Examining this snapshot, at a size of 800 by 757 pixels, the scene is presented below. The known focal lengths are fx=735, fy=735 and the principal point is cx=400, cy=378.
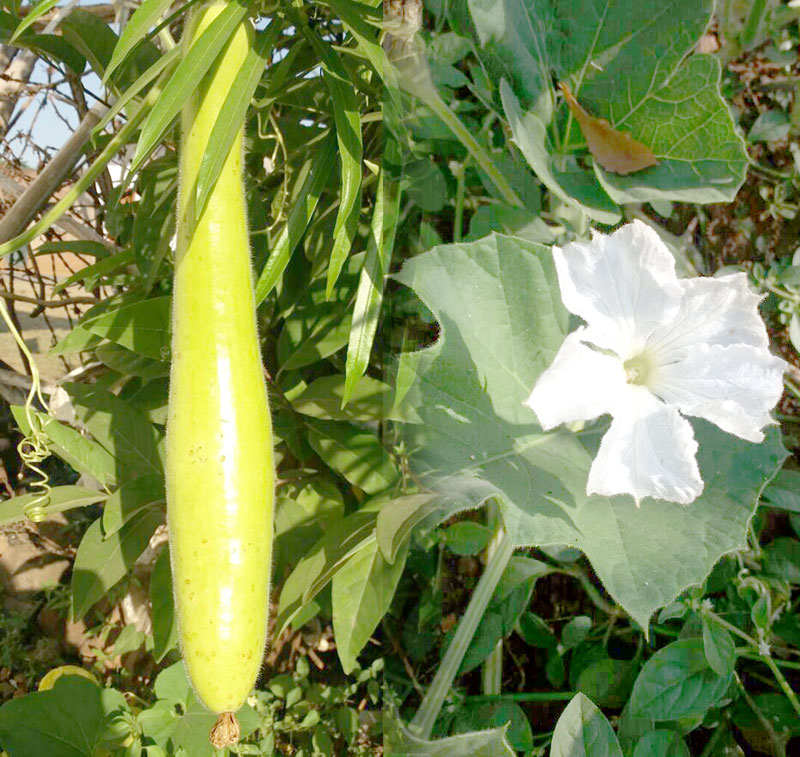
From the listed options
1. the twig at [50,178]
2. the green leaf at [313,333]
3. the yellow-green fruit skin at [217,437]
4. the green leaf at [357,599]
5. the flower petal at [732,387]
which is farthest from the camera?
the twig at [50,178]

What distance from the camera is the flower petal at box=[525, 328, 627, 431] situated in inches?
11.2

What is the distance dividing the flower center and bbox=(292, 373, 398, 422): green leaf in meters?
0.33

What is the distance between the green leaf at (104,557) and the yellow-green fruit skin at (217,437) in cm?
46

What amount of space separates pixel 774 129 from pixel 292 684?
1.01 metres

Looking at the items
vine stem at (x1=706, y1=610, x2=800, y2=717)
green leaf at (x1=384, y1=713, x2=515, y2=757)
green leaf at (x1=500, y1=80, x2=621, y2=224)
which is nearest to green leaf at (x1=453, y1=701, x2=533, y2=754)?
green leaf at (x1=384, y1=713, x2=515, y2=757)

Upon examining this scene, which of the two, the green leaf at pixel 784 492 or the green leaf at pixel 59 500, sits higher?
the green leaf at pixel 784 492

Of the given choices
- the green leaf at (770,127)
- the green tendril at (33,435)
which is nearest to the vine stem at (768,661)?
the green leaf at (770,127)

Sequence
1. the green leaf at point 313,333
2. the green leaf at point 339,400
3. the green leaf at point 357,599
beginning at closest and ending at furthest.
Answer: the green leaf at point 357,599 < the green leaf at point 339,400 < the green leaf at point 313,333

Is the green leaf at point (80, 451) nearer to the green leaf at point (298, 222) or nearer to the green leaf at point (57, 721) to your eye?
the green leaf at point (57, 721)

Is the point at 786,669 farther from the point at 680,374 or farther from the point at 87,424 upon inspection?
the point at 87,424

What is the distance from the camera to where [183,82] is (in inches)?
17.3

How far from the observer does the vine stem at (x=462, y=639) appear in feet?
1.13

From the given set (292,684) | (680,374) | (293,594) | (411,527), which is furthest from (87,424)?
(680,374)

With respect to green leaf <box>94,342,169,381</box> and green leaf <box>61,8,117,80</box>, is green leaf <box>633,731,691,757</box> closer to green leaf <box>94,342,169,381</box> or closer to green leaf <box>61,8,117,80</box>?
green leaf <box>94,342,169,381</box>
